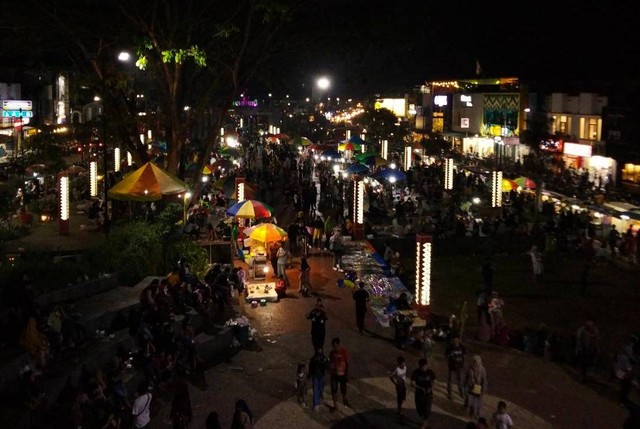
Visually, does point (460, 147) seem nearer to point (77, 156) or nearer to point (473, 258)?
point (77, 156)

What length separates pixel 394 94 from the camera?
263ft

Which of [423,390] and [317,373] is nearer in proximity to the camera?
[423,390]

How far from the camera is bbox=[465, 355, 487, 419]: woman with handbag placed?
11383 millimetres

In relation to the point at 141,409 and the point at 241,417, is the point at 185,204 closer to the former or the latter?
the point at 141,409

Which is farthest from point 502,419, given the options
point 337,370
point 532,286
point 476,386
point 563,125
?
point 563,125

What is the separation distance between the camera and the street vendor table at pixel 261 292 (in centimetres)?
1802

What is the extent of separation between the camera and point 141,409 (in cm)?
1012

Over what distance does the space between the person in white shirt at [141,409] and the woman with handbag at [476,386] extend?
5187 mm

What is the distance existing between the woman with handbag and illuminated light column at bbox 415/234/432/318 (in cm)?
533

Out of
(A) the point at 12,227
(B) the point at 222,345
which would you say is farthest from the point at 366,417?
(A) the point at 12,227

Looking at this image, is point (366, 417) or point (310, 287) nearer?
point (366, 417)

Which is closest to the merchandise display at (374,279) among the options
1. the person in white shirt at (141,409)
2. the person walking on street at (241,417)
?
the person walking on street at (241,417)

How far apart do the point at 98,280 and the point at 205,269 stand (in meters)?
3.96

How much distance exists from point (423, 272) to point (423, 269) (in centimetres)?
8
